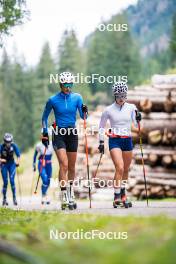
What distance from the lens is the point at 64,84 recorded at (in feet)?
44.1

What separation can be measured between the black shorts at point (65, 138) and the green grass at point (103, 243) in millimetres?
5139

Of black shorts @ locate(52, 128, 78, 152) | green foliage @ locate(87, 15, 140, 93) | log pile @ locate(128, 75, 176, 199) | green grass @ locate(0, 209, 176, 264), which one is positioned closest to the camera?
green grass @ locate(0, 209, 176, 264)

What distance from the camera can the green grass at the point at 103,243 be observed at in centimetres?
529

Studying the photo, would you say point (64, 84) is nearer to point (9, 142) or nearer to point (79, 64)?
point (9, 142)

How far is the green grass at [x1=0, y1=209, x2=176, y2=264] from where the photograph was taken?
5.29m

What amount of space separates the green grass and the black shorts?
514 centimetres

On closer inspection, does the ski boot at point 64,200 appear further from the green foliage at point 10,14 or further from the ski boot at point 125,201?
the green foliage at point 10,14

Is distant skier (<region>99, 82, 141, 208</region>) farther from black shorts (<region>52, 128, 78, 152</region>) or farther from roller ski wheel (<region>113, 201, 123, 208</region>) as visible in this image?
black shorts (<region>52, 128, 78, 152</region>)

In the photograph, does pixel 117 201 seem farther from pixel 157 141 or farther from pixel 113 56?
pixel 113 56

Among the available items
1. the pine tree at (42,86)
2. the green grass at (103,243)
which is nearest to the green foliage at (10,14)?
the green grass at (103,243)

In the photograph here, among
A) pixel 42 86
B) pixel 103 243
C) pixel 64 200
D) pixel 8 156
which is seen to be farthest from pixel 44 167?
pixel 42 86

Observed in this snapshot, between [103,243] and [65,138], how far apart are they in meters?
7.37

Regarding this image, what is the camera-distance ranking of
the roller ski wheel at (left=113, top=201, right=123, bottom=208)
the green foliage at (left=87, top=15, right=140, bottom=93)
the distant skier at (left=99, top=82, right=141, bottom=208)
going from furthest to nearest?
the green foliage at (left=87, top=15, right=140, bottom=93)
the roller ski wheel at (left=113, top=201, right=123, bottom=208)
the distant skier at (left=99, top=82, right=141, bottom=208)

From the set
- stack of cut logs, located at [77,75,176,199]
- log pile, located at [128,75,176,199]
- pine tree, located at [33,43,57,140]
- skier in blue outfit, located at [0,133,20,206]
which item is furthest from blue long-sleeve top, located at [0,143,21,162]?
pine tree, located at [33,43,57,140]
